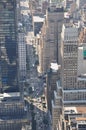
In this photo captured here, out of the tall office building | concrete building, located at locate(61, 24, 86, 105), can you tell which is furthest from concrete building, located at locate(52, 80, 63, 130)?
the tall office building

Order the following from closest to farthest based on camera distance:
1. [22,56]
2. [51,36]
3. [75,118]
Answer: [75,118] → [51,36] → [22,56]

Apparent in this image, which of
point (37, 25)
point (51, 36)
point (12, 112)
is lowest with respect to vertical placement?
point (12, 112)

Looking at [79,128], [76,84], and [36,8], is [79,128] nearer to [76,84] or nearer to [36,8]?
[76,84]

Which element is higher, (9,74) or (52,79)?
(52,79)

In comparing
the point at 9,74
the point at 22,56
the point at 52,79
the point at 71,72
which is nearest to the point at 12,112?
the point at 52,79

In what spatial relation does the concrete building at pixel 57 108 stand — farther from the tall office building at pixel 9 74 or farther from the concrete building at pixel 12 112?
the tall office building at pixel 9 74

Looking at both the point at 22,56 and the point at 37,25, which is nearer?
the point at 22,56

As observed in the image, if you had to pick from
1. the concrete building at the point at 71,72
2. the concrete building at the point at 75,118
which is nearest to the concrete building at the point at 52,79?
the concrete building at the point at 71,72

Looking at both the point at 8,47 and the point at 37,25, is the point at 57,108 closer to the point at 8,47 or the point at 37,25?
the point at 8,47
